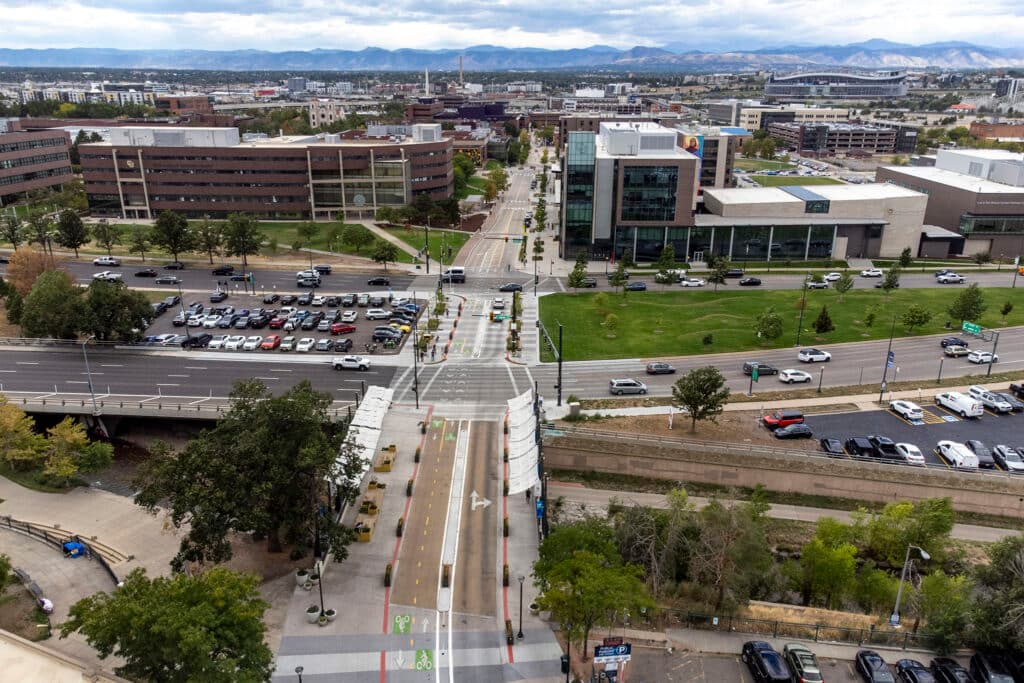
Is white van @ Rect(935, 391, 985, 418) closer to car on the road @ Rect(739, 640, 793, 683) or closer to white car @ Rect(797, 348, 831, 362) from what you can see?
white car @ Rect(797, 348, 831, 362)

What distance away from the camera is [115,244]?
116m

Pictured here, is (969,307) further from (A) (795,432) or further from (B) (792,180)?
(B) (792,180)

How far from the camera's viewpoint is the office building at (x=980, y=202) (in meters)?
116

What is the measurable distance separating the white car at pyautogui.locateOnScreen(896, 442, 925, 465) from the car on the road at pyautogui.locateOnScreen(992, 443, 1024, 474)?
551 cm

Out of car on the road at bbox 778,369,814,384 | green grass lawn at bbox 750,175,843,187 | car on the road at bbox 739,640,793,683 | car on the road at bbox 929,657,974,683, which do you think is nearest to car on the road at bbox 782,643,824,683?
car on the road at bbox 739,640,793,683

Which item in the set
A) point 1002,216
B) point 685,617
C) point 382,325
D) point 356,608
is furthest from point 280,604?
point 1002,216

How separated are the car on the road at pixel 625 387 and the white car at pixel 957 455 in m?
23.9

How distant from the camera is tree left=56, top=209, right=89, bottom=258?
105500 millimetres

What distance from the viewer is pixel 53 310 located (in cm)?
7188

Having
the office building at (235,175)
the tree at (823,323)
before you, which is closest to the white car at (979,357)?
the tree at (823,323)

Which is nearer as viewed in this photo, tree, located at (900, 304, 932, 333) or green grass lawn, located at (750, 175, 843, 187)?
tree, located at (900, 304, 932, 333)

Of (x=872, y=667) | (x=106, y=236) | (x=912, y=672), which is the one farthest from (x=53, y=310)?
(x=912, y=672)

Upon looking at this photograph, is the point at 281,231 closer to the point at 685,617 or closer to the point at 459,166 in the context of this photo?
the point at 459,166

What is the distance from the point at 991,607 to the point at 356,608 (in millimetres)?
32015
